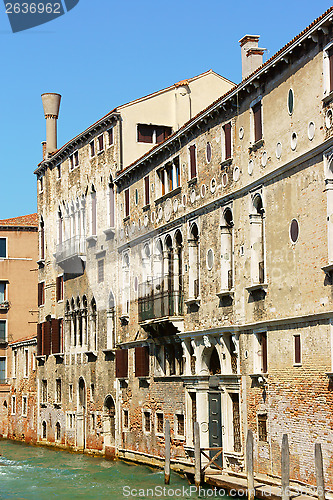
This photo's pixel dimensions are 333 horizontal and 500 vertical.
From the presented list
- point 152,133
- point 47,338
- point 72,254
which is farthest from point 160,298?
point 47,338

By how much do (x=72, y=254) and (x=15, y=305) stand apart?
43.5 ft

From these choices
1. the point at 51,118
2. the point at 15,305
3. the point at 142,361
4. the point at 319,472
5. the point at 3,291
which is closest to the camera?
the point at 319,472

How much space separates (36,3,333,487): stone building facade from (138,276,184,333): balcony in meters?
0.06

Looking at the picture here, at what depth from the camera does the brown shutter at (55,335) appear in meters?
34.7

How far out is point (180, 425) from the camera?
2367 cm

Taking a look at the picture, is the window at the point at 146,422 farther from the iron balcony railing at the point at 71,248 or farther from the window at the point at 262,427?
the iron balcony railing at the point at 71,248

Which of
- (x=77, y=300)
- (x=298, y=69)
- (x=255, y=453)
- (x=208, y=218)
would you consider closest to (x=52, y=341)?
(x=77, y=300)

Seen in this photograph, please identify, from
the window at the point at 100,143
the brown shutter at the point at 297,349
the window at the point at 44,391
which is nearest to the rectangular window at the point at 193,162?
the brown shutter at the point at 297,349

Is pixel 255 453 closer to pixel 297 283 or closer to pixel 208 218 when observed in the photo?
pixel 297 283

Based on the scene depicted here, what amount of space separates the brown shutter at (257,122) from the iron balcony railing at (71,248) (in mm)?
13589

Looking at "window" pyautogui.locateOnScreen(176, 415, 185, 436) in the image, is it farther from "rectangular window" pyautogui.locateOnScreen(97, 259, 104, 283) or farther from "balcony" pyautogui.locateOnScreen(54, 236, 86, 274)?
"balcony" pyautogui.locateOnScreen(54, 236, 86, 274)

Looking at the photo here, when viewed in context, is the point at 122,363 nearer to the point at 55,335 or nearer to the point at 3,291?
the point at 55,335

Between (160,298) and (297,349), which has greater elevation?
(160,298)

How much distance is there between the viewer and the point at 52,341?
35.2 metres
